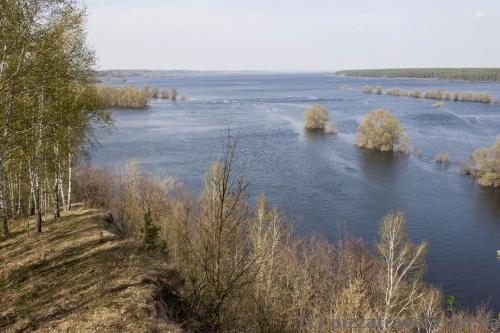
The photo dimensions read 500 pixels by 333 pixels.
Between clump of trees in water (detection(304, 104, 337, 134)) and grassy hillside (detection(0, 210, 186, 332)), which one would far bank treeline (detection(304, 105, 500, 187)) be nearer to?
clump of trees in water (detection(304, 104, 337, 134))

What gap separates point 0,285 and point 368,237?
79.6 feet

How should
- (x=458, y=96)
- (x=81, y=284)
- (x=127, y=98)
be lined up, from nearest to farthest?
1. (x=81, y=284)
2. (x=127, y=98)
3. (x=458, y=96)

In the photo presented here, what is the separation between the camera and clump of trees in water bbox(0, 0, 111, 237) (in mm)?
10477

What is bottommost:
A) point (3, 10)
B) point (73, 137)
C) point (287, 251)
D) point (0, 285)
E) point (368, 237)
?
point (368, 237)

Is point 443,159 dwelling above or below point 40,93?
below

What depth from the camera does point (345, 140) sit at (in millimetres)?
60625

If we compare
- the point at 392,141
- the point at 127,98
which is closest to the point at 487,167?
the point at 392,141

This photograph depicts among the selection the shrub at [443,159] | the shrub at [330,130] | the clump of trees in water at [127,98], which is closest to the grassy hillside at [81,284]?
the shrub at [443,159]

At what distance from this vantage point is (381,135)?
186 ft

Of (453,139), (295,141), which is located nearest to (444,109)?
(453,139)

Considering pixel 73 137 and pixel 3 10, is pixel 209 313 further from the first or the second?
pixel 73 137

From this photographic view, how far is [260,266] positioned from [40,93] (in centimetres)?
936

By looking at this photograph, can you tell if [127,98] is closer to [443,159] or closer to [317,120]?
[317,120]

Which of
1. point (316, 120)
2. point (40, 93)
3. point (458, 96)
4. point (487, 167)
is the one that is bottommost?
point (487, 167)
